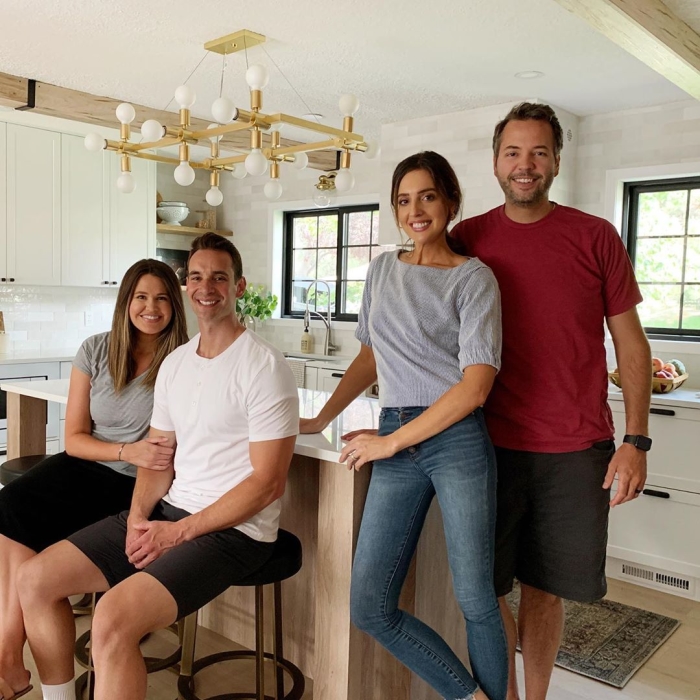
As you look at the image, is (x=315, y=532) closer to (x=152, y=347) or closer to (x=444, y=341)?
(x=152, y=347)

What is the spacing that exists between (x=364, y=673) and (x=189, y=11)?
8.38 feet

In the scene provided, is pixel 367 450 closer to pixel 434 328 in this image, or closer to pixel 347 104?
pixel 434 328

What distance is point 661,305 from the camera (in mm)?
4293

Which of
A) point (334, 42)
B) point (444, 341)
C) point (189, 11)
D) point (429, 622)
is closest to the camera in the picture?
point (444, 341)

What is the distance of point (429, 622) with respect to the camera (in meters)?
2.21

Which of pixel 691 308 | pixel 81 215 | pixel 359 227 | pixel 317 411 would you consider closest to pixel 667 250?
pixel 691 308

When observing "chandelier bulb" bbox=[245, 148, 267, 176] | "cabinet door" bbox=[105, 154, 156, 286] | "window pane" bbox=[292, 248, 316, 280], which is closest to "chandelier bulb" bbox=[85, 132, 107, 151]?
"chandelier bulb" bbox=[245, 148, 267, 176]

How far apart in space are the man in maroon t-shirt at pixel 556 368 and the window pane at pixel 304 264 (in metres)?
4.48

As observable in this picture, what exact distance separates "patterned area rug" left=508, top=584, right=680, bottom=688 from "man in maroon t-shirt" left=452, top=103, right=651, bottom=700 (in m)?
0.92

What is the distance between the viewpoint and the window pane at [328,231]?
6.21 m

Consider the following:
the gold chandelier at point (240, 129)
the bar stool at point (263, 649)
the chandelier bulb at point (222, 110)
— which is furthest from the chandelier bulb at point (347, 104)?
the bar stool at point (263, 649)

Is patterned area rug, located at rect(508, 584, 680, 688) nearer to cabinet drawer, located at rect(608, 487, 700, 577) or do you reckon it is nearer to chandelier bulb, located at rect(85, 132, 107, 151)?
cabinet drawer, located at rect(608, 487, 700, 577)

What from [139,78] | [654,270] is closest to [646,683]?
[654,270]

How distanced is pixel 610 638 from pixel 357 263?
12.2 ft
